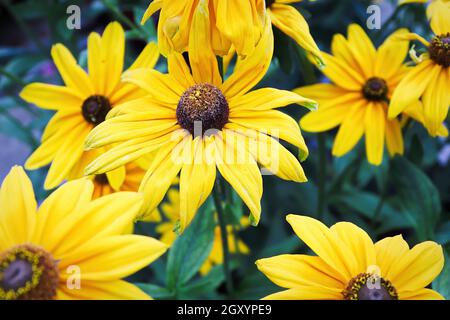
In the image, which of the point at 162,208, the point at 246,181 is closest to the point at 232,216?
the point at 246,181

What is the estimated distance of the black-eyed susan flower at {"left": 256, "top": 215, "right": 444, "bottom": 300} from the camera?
66 cm

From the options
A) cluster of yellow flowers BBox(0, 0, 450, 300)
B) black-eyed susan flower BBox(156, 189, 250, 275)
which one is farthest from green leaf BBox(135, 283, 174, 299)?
black-eyed susan flower BBox(156, 189, 250, 275)

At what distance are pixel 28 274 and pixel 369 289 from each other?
0.38m

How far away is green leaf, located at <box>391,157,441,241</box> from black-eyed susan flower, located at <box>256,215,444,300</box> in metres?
0.41

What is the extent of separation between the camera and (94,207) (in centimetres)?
65

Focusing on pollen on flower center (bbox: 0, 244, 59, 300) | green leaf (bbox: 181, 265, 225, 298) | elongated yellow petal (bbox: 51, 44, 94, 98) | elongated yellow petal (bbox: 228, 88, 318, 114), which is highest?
elongated yellow petal (bbox: 51, 44, 94, 98)

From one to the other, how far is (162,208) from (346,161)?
48 cm

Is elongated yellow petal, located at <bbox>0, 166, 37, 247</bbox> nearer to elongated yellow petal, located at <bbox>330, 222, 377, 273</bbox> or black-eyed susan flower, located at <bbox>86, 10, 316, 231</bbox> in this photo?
black-eyed susan flower, located at <bbox>86, 10, 316, 231</bbox>

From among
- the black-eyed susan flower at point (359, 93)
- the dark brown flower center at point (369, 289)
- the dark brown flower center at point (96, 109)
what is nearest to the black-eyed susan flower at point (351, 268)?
the dark brown flower center at point (369, 289)

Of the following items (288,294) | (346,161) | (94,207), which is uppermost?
(346,161)

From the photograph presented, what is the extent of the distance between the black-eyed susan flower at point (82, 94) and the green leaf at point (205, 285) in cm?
30

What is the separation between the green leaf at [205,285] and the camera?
109 centimetres

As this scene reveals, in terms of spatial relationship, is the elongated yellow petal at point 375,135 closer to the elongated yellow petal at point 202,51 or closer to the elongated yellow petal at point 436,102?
the elongated yellow petal at point 436,102
